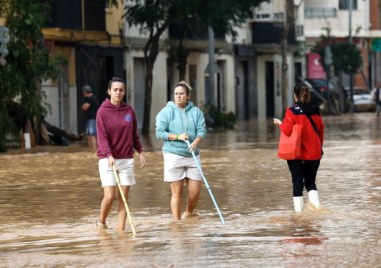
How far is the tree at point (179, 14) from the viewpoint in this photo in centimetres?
4341

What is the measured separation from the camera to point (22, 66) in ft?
112

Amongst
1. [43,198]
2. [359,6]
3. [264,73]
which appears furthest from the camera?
[359,6]

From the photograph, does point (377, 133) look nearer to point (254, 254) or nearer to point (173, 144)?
point (173, 144)

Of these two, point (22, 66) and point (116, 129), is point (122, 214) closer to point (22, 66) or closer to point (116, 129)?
point (116, 129)

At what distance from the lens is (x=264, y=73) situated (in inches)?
2709

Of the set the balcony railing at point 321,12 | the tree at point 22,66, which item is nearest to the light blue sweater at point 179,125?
the tree at point 22,66

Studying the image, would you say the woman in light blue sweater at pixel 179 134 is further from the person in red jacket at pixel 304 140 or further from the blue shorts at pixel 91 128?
the blue shorts at pixel 91 128

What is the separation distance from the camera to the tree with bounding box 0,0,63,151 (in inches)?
1305

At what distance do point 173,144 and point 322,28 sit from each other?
68782 millimetres

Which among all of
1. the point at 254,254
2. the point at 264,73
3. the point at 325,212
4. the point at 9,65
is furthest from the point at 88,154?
the point at 264,73

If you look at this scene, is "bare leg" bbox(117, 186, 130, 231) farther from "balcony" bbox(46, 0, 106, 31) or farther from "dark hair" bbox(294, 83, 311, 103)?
"balcony" bbox(46, 0, 106, 31)

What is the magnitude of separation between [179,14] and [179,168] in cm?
2875

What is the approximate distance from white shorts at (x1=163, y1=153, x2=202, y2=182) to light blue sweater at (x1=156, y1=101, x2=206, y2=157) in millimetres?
60

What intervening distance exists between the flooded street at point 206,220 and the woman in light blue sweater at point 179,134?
0.48 metres
